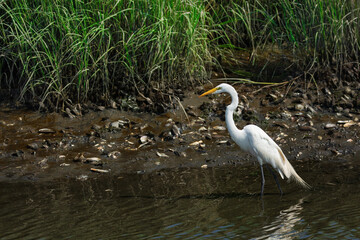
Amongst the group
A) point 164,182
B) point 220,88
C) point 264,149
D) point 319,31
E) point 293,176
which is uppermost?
point 319,31

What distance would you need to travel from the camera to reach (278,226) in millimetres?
4762

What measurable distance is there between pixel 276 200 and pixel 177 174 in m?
1.41

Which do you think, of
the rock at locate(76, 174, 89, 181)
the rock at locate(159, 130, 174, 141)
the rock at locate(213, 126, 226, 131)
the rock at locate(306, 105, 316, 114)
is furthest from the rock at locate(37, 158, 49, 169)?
the rock at locate(306, 105, 316, 114)

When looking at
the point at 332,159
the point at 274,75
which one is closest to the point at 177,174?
the point at 332,159

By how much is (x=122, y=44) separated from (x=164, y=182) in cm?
242

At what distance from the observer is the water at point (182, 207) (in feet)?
15.3

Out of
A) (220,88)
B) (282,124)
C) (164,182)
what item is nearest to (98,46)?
(220,88)

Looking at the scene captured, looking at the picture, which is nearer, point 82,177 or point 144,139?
point 82,177

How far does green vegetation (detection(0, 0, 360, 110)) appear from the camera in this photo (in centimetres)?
752

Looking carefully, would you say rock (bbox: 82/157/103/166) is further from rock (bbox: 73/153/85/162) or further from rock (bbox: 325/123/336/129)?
rock (bbox: 325/123/336/129)

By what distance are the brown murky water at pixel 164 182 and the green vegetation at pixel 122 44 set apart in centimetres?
44

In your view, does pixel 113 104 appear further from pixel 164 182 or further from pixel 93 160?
pixel 164 182

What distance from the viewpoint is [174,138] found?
7309 mm

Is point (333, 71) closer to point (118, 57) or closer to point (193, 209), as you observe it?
point (118, 57)
